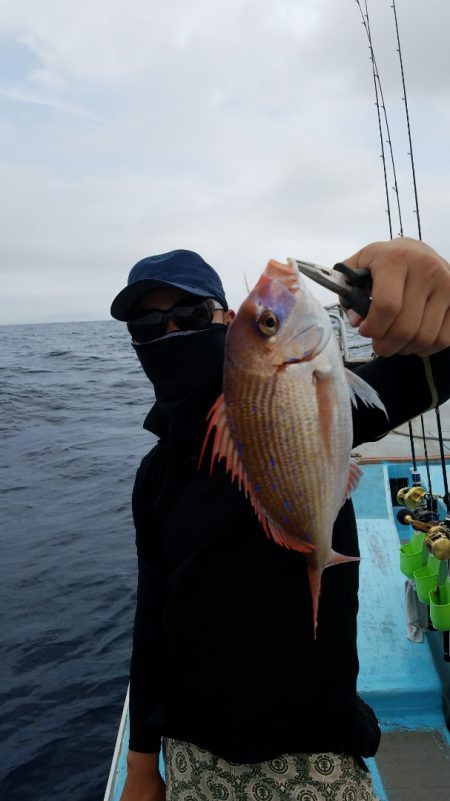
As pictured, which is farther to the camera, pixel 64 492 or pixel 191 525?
pixel 64 492

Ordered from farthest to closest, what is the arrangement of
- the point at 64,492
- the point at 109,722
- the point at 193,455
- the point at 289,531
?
1. the point at 64,492
2. the point at 109,722
3. the point at 193,455
4. the point at 289,531

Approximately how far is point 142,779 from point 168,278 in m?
1.98

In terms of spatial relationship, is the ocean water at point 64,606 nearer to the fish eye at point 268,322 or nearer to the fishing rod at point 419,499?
the fishing rod at point 419,499

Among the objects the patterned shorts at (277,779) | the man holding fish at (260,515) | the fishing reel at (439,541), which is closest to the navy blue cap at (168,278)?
the man holding fish at (260,515)

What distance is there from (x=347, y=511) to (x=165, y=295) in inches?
40.3

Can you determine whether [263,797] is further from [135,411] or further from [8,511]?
[135,411]

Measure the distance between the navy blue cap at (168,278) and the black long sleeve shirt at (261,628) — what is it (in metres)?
0.65

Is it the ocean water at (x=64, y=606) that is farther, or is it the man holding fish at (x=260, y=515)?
the ocean water at (x=64, y=606)

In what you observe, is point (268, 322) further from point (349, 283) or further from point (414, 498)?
point (414, 498)

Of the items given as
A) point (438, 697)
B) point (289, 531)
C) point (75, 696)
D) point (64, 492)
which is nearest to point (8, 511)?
point (64, 492)

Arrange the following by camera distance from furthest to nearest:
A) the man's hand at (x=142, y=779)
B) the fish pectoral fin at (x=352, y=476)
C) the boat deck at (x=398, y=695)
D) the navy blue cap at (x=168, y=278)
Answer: the boat deck at (x=398, y=695), the man's hand at (x=142, y=779), the navy blue cap at (x=168, y=278), the fish pectoral fin at (x=352, y=476)

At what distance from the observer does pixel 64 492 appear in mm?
11688

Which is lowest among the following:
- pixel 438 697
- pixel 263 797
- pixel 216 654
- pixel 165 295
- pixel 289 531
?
pixel 438 697

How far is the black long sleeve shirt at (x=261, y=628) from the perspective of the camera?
1.73 metres
